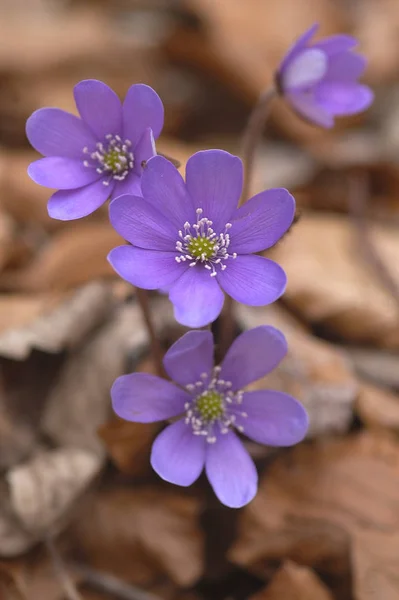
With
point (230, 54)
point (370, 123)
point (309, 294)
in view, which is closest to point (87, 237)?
point (309, 294)

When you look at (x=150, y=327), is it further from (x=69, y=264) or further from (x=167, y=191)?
(x=69, y=264)

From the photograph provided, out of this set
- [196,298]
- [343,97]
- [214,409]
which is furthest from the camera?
[343,97]

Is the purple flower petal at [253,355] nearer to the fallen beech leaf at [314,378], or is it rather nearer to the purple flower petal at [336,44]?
the fallen beech leaf at [314,378]

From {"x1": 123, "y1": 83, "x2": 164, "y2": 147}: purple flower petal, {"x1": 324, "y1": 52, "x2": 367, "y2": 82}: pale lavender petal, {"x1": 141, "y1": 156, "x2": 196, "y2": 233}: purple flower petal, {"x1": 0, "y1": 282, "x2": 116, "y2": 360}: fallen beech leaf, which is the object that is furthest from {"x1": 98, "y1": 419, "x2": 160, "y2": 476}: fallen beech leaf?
{"x1": 324, "y1": 52, "x2": 367, "y2": 82}: pale lavender petal

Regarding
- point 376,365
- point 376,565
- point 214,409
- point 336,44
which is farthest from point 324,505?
point 336,44

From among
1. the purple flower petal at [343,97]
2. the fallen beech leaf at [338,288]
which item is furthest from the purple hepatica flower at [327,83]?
the fallen beech leaf at [338,288]

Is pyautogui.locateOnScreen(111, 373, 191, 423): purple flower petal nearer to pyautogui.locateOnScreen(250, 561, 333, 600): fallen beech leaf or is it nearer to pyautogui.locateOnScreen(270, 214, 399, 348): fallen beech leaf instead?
pyautogui.locateOnScreen(250, 561, 333, 600): fallen beech leaf
